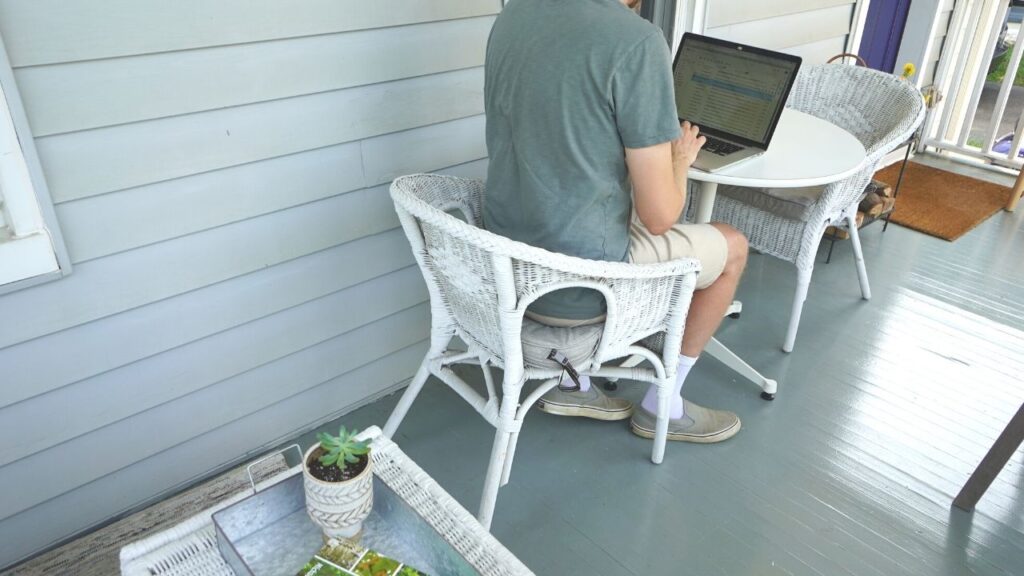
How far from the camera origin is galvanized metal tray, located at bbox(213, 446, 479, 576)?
1.21 m

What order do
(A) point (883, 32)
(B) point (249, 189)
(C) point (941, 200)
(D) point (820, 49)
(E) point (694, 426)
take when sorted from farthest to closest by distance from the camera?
(A) point (883, 32)
(C) point (941, 200)
(D) point (820, 49)
(E) point (694, 426)
(B) point (249, 189)

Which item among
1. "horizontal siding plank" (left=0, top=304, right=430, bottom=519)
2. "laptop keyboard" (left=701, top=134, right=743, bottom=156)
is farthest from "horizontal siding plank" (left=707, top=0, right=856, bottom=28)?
"horizontal siding plank" (left=0, top=304, right=430, bottom=519)

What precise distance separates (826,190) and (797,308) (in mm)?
408

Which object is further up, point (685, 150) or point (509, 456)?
point (685, 150)

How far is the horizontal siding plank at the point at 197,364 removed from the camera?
167cm

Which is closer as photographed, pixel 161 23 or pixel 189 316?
pixel 161 23

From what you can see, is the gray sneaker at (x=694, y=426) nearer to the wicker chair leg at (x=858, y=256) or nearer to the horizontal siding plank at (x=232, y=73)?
the wicker chair leg at (x=858, y=256)

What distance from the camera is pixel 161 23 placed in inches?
60.1

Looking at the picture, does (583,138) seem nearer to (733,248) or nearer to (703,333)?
(733,248)

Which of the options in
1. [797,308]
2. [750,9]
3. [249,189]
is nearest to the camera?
[249,189]

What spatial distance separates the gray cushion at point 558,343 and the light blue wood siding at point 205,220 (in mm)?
618

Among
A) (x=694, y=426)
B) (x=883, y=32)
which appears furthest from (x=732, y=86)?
(x=883, y=32)

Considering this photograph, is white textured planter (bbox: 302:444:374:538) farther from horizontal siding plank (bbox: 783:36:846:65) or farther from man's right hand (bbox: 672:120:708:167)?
horizontal siding plank (bbox: 783:36:846:65)

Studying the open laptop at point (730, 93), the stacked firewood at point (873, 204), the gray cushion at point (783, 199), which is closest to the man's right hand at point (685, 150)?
the open laptop at point (730, 93)
